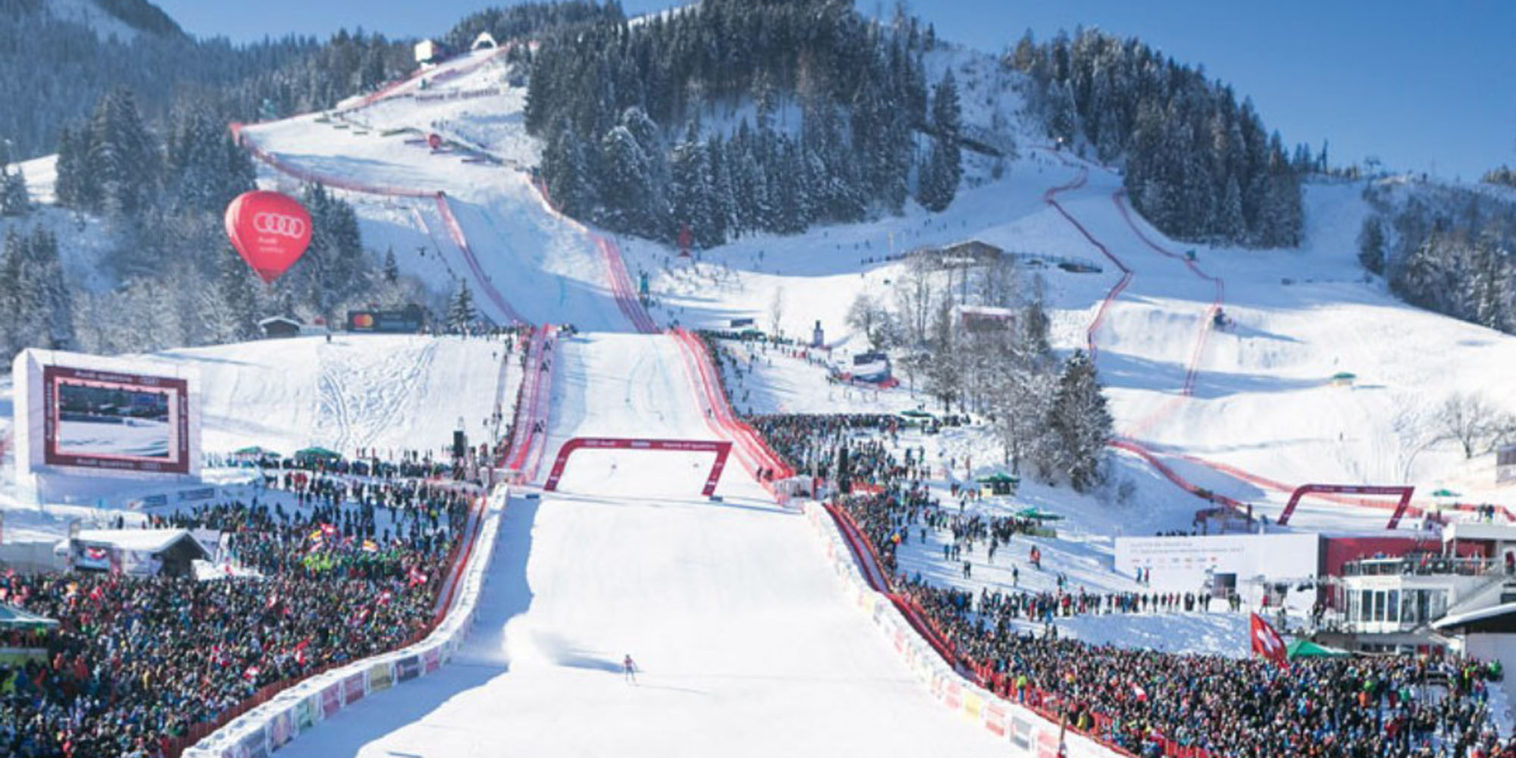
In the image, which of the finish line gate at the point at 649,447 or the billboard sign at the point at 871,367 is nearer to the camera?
the finish line gate at the point at 649,447

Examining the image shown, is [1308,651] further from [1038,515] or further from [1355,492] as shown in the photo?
[1355,492]

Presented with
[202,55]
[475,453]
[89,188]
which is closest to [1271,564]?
[475,453]

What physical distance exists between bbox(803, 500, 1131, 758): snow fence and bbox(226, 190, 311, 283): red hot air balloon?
29644 millimetres

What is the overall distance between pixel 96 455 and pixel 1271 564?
28.9m

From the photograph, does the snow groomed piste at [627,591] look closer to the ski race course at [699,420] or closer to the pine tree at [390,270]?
the ski race course at [699,420]

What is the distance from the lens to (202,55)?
178m

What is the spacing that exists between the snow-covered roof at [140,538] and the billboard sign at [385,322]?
3559 cm

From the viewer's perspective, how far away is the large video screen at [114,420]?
116 ft

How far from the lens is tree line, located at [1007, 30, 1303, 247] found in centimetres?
10106

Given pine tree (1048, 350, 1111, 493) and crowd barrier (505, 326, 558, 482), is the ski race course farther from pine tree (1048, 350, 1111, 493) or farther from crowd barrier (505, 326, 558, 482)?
pine tree (1048, 350, 1111, 493)

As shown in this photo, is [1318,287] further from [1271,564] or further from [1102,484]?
[1271,564]

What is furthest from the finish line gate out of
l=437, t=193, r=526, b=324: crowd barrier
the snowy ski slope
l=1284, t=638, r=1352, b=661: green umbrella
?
l=437, t=193, r=526, b=324: crowd barrier

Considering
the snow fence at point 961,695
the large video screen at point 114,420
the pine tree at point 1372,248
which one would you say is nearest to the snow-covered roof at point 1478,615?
the snow fence at point 961,695

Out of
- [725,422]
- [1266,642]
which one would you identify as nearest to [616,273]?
[725,422]
